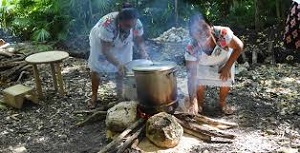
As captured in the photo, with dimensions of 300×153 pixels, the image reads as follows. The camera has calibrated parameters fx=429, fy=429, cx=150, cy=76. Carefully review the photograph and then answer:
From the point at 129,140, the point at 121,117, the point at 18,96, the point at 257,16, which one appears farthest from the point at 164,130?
the point at 257,16

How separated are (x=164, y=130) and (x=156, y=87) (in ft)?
1.83

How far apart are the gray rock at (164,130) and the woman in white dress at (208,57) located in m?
0.58

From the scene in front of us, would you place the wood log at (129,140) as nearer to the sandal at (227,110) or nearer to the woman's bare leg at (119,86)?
the woman's bare leg at (119,86)

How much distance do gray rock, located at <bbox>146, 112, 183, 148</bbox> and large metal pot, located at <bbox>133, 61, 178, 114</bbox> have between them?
0.83ft

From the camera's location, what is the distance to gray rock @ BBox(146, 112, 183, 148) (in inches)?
182

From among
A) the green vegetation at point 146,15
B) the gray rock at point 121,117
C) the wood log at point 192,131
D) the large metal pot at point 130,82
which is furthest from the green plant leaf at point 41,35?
the wood log at point 192,131

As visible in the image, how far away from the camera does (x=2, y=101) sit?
22.0ft

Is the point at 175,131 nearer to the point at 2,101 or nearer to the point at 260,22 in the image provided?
the point at 2,101

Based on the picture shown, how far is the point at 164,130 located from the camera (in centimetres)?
461

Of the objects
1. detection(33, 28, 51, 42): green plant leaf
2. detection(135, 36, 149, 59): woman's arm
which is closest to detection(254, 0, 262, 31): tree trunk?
detection(135, 36, 149, 59): woman's arm

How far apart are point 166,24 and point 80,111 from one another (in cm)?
441

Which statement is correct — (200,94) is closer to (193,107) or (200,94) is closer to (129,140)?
(193,107)

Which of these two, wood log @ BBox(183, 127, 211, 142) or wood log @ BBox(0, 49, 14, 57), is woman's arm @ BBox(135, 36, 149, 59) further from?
wood log @ BBox(0, 49, 14, 57)

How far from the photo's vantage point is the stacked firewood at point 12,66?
7.65 metres
